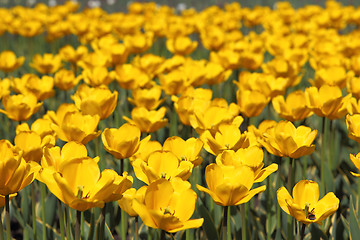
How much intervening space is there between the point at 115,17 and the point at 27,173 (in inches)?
208

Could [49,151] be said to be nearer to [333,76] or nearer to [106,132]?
[106,132]

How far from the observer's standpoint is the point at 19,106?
271 centimetres

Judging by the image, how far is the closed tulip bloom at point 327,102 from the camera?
8.37 feet

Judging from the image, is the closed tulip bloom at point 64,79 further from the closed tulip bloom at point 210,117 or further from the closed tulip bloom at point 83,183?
the closed tulip bloom at point 83,183

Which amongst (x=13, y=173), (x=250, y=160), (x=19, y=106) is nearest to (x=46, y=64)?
(x=19, y=106)

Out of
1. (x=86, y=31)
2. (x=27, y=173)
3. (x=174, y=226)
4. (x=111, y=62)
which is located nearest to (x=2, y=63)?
(x=111, y=62)

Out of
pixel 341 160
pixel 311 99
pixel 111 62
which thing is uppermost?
pixel 311 99

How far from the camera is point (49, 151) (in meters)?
1.77

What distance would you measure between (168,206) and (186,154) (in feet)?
1.62

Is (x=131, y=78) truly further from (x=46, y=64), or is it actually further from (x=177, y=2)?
(x=177, y=2)

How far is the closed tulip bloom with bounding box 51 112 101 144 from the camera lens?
218cm

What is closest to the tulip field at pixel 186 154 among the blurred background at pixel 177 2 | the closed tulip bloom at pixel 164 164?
the closed tulip bloom at pixel 164 164

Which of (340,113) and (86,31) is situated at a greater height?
(340,113)

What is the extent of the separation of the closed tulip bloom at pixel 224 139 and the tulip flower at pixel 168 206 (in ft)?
1.71
